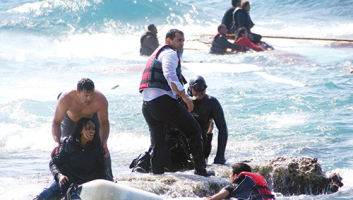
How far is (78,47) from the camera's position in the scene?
21469 millimetres

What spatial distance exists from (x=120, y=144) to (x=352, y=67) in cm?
867

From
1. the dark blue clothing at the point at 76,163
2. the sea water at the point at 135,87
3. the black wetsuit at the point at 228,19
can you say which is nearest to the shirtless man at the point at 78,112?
the dark blue clothing at the point at 76,163

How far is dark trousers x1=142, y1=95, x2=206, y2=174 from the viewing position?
4277 millimetres

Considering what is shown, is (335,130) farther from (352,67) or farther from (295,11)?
(295,11)

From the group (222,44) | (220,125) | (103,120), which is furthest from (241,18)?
(103,120)

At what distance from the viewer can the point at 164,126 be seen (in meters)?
4.53

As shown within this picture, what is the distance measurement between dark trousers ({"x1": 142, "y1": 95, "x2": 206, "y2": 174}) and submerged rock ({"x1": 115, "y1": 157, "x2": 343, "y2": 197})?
18 cm

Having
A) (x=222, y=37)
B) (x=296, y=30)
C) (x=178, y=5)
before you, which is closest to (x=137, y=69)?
(x=222, y=37)

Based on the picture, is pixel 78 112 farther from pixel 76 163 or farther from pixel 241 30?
pixel 241 30

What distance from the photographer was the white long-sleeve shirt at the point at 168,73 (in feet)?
13.5

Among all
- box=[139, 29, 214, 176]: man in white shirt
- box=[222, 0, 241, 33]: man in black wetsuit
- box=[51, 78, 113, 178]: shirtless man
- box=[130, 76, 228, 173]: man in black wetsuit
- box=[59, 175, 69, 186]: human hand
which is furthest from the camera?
box=[222, 0, 241, 33]: man in black wetsuit

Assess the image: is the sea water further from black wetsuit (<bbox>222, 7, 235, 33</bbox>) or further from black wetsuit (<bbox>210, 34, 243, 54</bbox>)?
black wetsuit (<bbox>222, 7, 235, 33</bbox>)

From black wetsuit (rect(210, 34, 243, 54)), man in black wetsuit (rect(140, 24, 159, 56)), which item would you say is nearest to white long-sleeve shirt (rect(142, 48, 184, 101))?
black wetsuit (rect(210, 34, 243, 54))

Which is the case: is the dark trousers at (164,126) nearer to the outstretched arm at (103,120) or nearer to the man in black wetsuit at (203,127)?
the man in black wetsuit at (203,127)
